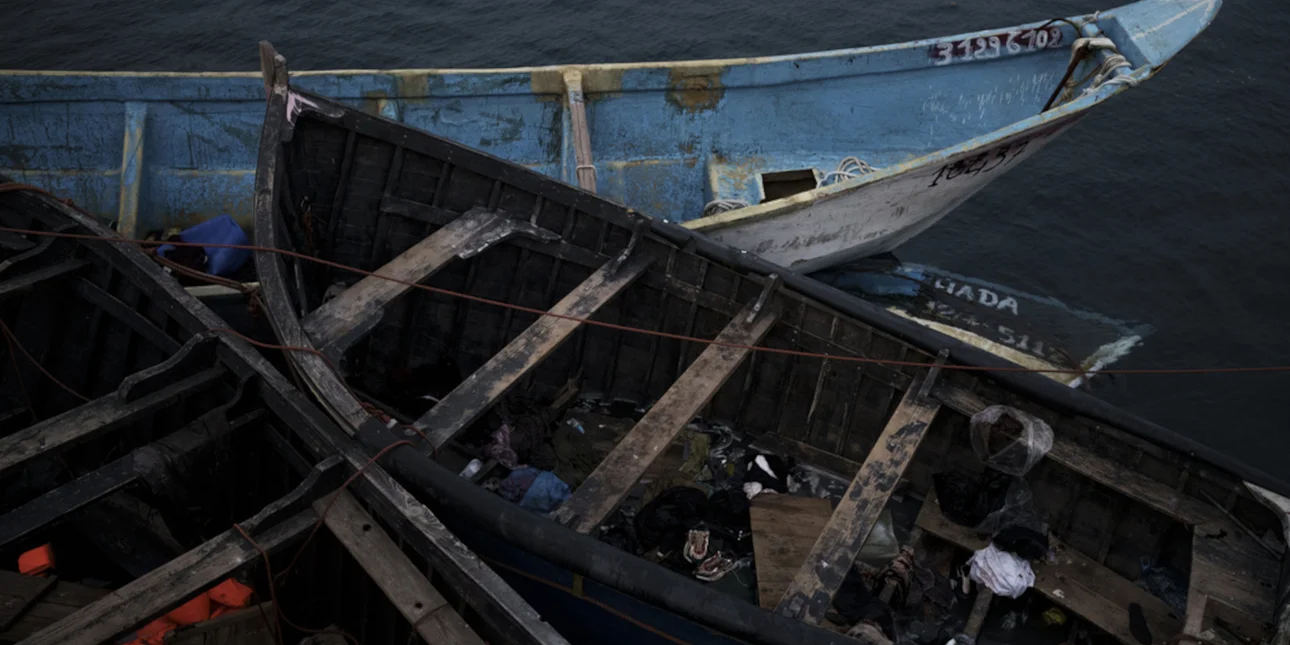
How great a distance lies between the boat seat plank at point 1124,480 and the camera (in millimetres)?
5680

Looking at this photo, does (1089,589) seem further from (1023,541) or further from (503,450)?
(503,450)

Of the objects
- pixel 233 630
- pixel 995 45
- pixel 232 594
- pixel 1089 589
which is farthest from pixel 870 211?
pixel 233 630

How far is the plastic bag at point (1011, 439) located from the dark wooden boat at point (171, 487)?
3163 mm

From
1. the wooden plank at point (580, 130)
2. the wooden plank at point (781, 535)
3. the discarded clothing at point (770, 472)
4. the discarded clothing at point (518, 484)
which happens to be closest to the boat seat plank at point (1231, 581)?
the wooden plank at point (781, 535)

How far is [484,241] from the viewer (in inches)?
281

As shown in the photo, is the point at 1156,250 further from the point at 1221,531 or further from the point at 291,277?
the point at 291,277

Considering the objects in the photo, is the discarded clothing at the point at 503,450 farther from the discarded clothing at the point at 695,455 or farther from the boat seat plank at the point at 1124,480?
the boat seat plank at the point at 1124,480

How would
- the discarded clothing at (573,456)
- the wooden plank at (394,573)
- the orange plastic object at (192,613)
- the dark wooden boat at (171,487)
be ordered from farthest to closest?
1. the discarded clothing at (573,456)
2. the orange plastic object at (192,613)
3. the dark wooden boat at (171,487)
4. the wooden plank at (394,573)

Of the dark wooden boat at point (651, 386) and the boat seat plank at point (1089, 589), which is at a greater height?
the dark wooden boat at point (651, 386)

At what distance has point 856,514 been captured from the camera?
5.51 m

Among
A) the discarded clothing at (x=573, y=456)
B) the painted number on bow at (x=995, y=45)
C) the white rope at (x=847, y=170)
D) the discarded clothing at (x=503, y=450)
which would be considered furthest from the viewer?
the painted number on bow at (x=995, y=45)

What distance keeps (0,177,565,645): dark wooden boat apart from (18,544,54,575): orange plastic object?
6 centimetres

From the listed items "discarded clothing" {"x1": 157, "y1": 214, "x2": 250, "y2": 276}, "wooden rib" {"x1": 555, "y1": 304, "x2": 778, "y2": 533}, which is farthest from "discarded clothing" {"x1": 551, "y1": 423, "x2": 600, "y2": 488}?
"discarded clothing" {"x1": 157, "y1": 214, "x2": 250, "y2": 276}

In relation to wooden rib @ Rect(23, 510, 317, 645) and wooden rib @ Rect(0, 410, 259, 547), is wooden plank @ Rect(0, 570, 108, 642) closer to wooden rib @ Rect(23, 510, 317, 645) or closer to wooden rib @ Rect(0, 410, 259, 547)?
A: wooden rib @ Rect(0, 410, 259, 547)
